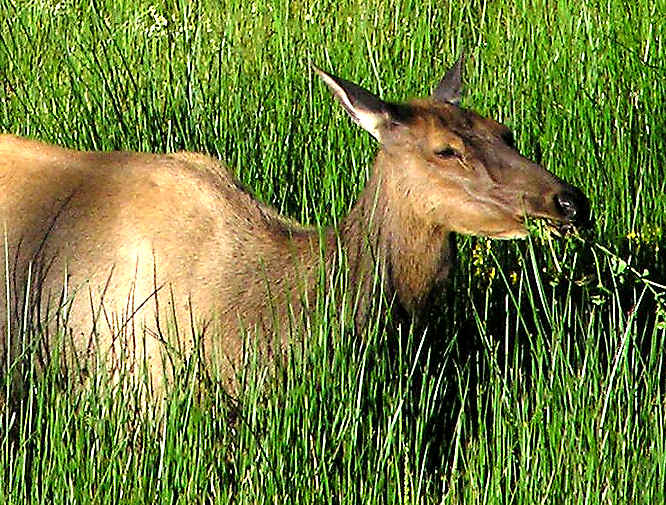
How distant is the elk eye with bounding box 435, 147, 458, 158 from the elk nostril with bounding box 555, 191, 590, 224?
393 mm

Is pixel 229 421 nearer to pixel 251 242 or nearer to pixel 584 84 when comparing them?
pixel 251 242

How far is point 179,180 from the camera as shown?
16.2 ft

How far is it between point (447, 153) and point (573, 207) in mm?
476

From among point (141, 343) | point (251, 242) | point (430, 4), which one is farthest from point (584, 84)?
point (141, 343)

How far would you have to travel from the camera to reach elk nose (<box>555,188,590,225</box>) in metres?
4.52

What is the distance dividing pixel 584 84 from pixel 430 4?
1141 millimetres

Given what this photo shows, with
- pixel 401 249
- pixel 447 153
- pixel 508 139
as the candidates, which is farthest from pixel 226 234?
pixel 508 139

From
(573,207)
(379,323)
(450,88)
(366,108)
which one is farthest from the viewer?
(450,88)

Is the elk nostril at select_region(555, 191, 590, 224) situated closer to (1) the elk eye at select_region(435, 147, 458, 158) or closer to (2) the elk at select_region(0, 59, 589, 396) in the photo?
(2) the elk at select_region(0, 59, 589, 396)

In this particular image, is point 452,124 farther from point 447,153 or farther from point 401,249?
A: point 401,249

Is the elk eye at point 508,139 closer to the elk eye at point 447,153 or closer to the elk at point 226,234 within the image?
the elk at point 226,234

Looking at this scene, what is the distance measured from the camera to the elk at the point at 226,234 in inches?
181

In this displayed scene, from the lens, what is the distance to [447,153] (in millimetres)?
4781

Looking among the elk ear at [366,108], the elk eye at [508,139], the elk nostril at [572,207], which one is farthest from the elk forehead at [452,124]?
the elk nostril at [572,207]
